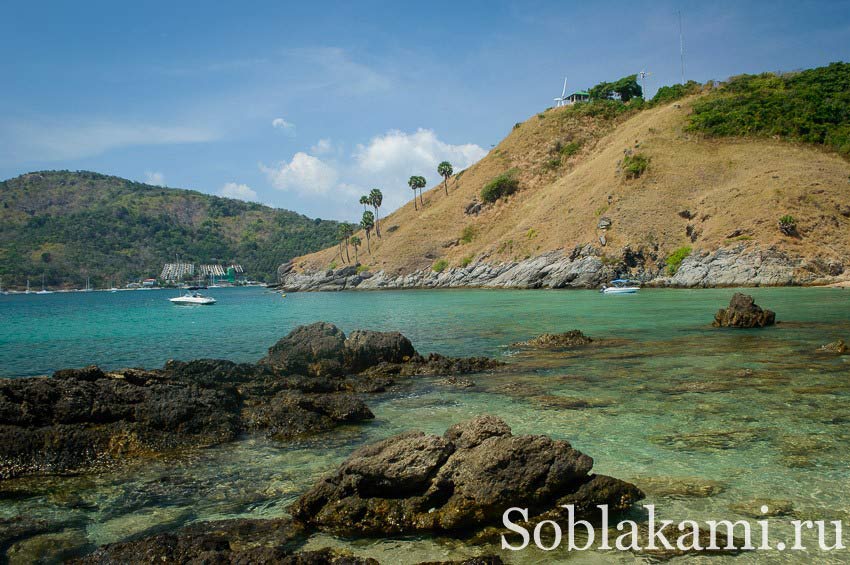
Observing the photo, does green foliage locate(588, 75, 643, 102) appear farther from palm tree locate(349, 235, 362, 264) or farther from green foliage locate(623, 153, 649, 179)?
palm tree locate(349, 235, 362, 264)

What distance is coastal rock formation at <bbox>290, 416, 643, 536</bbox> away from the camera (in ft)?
23.8

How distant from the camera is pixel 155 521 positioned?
7.76m

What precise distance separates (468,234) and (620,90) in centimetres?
6873

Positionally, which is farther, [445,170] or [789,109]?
[445,170]

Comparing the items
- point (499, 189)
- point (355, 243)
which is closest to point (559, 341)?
point (499, 189)

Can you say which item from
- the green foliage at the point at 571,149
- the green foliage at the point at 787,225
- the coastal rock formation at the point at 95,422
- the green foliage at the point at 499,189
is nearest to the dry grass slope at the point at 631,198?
the green foliage at the point at 787,225

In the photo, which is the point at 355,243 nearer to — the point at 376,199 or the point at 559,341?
the point at 376,199

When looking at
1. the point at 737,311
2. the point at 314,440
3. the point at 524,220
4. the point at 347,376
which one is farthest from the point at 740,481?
the point at 524,220

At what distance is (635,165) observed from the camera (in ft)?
291

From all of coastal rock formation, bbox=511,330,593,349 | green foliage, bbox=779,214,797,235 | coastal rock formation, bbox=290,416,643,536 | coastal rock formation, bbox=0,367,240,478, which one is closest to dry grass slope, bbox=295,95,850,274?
green foliage, bbox=779,214,797,235

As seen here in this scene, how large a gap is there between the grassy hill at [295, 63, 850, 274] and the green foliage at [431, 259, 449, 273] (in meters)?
0.38

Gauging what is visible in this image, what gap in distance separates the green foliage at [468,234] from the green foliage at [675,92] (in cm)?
5279

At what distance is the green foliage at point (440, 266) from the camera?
365ft

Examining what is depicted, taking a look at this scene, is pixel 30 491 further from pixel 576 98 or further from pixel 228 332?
pixel 576 98
